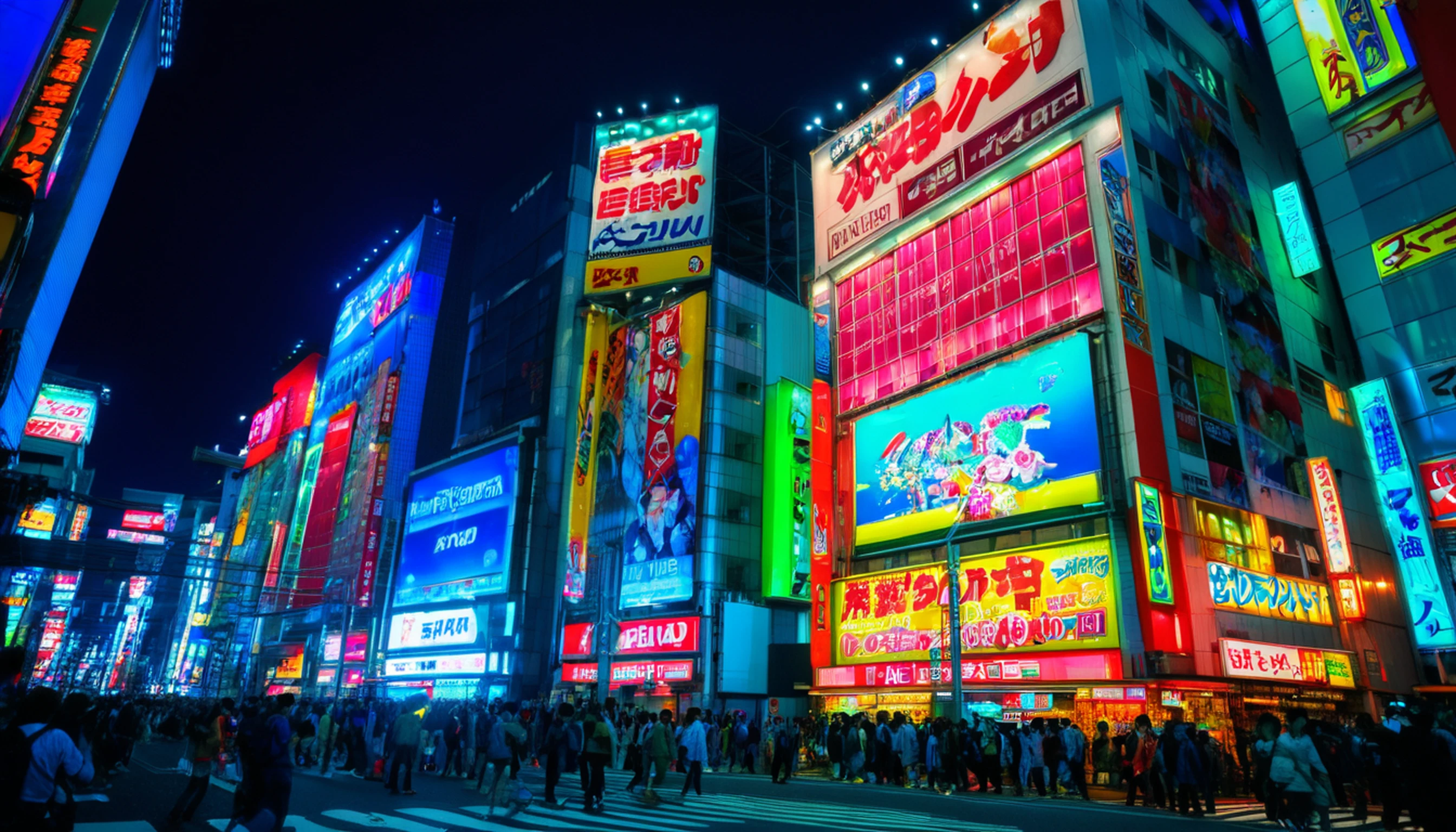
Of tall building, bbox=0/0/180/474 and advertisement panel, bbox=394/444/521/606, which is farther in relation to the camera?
advertisement panel, bbox=394/444/521/606

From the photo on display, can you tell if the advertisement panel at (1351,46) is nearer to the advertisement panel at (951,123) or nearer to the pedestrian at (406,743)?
the advertisement panel at (951,123)

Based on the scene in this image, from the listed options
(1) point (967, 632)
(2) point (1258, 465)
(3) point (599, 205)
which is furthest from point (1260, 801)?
(3) point (599, 205)

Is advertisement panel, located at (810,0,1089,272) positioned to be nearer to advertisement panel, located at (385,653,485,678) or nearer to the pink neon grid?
the pink neon grid

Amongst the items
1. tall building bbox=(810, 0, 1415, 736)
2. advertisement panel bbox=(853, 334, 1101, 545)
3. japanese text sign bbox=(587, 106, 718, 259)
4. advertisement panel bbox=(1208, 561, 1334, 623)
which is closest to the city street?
tall building bbox=(810, 0, 1415, 736)

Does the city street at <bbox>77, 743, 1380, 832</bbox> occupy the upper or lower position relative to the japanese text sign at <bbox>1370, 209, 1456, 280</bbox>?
lower

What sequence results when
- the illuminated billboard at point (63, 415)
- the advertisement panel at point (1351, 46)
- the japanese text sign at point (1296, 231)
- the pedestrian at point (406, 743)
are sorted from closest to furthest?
the pedestrian at point (406, 743) → the advertisement panel at point (1351, 46) → the japanese text sign at point (1296, 231) → the illuminated billboard at point (63, 415)

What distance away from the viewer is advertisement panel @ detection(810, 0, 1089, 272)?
29.8 meters

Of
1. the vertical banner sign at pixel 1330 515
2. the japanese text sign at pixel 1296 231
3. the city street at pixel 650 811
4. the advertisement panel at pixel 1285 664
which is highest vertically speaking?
the japanese text sign at pixel 1296 231

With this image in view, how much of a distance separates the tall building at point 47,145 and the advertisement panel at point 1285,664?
3207cm

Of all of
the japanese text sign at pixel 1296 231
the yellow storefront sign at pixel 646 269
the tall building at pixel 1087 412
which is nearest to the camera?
the tall building at pixel 1087 412

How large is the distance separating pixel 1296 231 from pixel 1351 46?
7.34 metres

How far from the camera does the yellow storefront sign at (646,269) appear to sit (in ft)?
140

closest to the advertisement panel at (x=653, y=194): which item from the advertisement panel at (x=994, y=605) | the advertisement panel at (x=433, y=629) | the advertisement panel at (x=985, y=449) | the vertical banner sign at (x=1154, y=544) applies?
the advertisement panel at (x=985, y=449)

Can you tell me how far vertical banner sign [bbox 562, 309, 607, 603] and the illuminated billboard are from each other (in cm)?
6183
